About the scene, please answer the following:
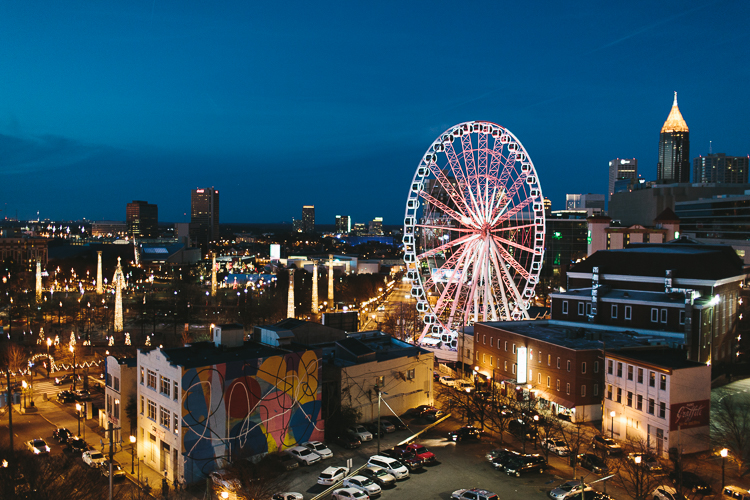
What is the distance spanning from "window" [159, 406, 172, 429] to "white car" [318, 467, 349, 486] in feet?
25.8

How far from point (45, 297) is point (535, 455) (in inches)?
3406

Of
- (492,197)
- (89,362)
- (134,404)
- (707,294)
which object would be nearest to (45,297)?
(89,362)

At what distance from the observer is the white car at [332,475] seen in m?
28.0

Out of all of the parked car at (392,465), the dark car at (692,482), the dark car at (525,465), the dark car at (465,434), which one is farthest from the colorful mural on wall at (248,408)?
the dark car at (692,482)

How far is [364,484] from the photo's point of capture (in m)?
27.0

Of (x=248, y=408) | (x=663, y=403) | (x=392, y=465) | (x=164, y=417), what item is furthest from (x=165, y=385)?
(x=663, y=403)

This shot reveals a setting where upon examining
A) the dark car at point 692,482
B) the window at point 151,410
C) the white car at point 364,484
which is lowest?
the white car at point 364,484

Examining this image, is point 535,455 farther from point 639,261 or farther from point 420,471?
point 639,261

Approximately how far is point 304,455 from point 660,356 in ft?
69.8

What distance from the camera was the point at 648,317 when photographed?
46.2 m

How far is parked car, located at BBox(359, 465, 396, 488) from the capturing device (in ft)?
91.4

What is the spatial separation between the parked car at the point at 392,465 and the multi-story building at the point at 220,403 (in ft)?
16.7

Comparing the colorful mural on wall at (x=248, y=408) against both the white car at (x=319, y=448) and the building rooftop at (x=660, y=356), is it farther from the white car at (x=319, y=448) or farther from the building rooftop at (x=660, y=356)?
the building rooftop at (x=660, y=356)

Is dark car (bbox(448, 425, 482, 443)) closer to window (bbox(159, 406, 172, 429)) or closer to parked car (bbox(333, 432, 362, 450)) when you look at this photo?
parked car (bbox(333, 432, 362, 450))
